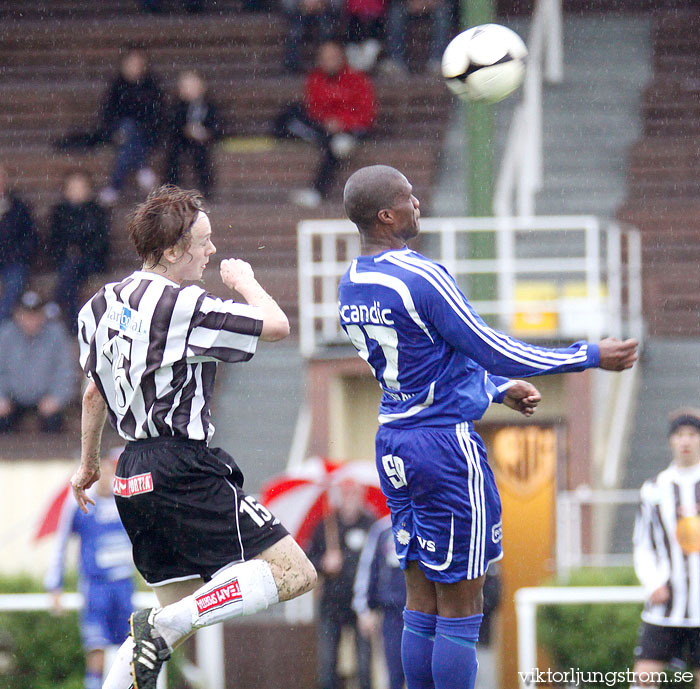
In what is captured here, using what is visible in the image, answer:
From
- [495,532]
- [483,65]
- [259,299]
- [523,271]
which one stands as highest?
[483,65]

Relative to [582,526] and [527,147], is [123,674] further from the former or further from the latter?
[527,147]

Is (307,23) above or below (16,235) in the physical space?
above

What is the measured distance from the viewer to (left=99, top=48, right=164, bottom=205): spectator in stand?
50.1ft

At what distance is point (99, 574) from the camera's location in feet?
33.4

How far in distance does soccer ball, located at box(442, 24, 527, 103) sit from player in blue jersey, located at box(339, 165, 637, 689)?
178 centimetres

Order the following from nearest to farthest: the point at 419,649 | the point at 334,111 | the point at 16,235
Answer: the point at 419,649 < the point at 16,235 < the point at 334,111

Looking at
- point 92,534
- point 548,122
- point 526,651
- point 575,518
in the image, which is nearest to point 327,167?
point 548,122

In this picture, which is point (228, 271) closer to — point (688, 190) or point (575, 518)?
point (575, 518)

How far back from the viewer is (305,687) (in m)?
10.5

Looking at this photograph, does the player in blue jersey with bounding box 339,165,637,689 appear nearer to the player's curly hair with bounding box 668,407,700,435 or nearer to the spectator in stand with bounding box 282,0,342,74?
the player's curly hair with bounding box 668,407,700,435

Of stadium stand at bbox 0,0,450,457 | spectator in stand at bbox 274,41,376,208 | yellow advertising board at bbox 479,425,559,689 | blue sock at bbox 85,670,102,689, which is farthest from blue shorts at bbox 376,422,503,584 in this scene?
spectator in stand at bbox 274,41,376,208

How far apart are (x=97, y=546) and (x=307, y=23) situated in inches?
361

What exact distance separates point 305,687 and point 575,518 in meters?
2.90

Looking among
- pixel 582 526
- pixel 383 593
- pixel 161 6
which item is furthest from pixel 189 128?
pixel 383 593
